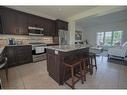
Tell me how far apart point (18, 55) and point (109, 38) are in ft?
25.9

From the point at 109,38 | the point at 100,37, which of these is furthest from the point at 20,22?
the point at 109,38

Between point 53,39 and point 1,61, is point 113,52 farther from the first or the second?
point 1,61

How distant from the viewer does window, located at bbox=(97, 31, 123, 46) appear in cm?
723

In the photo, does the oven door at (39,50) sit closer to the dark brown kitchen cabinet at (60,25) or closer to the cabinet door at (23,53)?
the cabinet door at (23,53)

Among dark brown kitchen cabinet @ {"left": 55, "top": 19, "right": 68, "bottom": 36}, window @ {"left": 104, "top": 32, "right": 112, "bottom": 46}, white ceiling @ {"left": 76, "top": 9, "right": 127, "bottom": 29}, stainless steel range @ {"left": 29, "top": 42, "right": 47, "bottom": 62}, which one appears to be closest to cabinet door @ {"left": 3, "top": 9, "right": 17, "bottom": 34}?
stainless steel range @ {"left": 29, "top": 42, "right": 47, "bottom": 62}

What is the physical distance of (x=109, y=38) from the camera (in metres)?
7.82

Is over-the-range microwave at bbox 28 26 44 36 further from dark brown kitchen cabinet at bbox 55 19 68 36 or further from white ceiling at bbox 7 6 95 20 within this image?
dark brown kitchen cabinet at bbox 55 19 68 36

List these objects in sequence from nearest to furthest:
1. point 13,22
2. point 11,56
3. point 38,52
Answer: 1. point 11,56
2. point 13,22
3. point 38,52

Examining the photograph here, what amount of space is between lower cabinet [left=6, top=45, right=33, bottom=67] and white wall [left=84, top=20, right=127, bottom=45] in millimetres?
7089

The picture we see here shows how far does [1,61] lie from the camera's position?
2.01 metres

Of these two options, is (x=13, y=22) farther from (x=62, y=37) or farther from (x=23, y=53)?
(x=62, y=37)
